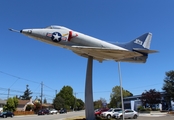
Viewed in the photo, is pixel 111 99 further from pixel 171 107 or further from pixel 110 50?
pixel 110 50

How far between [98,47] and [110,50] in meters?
1.31

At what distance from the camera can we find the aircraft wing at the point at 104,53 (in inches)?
862

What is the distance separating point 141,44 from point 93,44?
6.30 m

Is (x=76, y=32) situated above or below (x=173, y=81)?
above

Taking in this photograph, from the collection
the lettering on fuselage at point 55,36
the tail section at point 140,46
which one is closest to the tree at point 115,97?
the tail section at point 140,46

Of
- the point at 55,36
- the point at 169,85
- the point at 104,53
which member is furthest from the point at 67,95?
the point at 55,36

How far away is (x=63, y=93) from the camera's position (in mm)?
97500

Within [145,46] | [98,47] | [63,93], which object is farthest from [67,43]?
[63,93]

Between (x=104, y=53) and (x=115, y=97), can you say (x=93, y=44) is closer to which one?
(x=104, y=53)

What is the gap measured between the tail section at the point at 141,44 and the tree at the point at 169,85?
35.7 m

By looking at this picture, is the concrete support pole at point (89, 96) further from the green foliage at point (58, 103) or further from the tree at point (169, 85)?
the green foliage at point (58, 103)

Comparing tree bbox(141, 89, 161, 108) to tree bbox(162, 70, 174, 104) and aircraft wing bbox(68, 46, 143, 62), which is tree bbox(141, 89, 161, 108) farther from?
aircraft wing bbox(68, 46, 143, 62)

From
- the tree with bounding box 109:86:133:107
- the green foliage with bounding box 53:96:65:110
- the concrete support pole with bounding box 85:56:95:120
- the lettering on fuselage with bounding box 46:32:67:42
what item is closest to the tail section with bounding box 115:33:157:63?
the concrete support pole with bounding box 85:56:95:120

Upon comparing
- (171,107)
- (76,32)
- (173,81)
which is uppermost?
(76,32)
